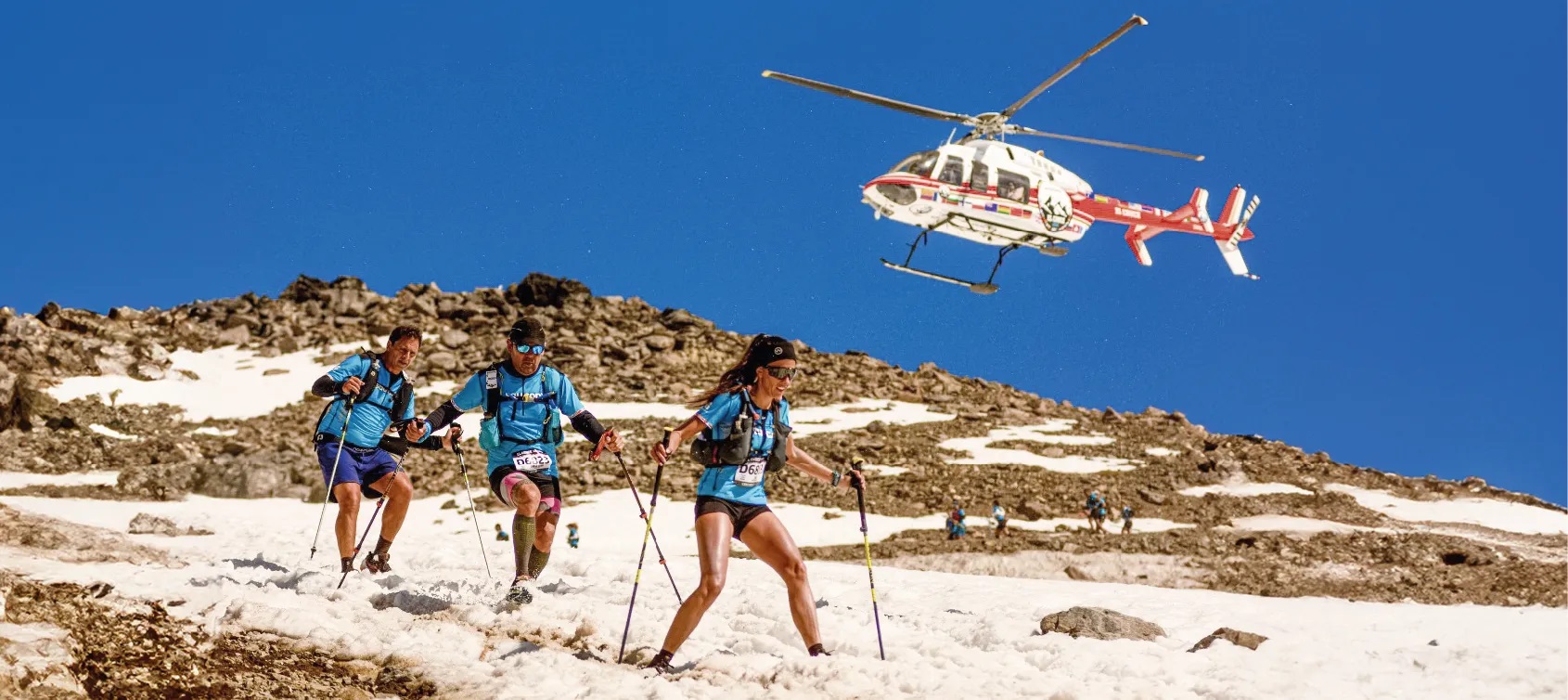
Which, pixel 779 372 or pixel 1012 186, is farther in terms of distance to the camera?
pixel 1012 186

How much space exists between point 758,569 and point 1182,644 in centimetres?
641

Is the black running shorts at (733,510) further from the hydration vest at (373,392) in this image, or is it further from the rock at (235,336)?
the rock at (235,336)

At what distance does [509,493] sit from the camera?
30.9ft

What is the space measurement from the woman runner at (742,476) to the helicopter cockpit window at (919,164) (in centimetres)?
1934

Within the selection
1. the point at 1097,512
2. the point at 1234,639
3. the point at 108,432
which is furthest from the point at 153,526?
the point at 108,432

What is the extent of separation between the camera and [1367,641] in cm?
1081

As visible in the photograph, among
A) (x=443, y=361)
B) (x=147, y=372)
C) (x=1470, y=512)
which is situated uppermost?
(x=443, y=361)

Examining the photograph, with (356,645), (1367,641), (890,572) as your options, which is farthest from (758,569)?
(356,645)

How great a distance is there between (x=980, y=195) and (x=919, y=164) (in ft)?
5.00

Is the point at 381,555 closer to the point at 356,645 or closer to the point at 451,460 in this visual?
the point at 356,645

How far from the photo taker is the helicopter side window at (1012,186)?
2702 cm

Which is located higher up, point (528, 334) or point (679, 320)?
point (679, 320)

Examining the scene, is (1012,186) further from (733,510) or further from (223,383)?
(223,383)

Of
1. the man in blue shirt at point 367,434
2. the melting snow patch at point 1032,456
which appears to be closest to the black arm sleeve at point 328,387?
the man in blue shirt at point 367,434
